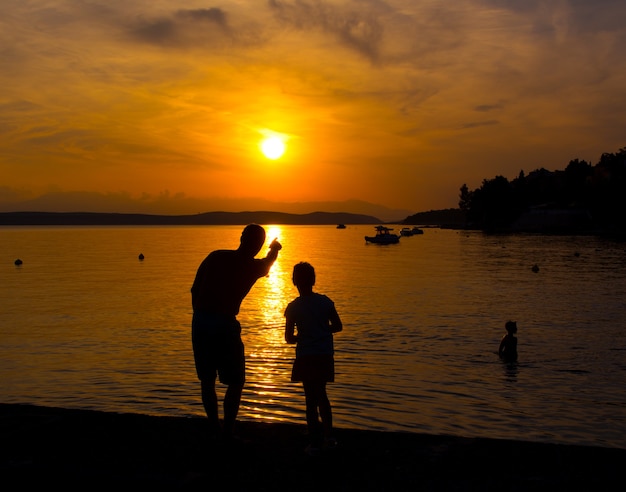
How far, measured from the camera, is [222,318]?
6965 millimetres

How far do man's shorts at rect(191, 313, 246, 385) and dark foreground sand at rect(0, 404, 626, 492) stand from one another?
0.80 m

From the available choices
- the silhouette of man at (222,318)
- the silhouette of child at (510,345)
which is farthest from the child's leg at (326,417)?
the silhouette of child at (510,345)

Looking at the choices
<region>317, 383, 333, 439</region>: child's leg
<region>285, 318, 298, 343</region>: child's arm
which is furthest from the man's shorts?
<region>317, 383, 333, 439</region>: child's leg

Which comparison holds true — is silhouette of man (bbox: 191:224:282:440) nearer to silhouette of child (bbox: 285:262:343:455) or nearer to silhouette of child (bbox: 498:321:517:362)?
silhouette of child (bbox: 285:262:343:455)

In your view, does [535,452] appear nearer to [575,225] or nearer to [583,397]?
[583,397]

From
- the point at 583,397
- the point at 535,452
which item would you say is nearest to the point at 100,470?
the point at 535,452

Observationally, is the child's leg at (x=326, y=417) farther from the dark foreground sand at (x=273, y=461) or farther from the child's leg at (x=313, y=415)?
the dark foreground sand at (x=273, y=461)

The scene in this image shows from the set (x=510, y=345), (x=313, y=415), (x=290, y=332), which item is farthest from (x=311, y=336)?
(x=510, y=345)

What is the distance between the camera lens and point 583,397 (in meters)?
15.1

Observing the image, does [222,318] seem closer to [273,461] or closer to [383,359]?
[273,461]

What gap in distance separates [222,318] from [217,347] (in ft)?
1.06

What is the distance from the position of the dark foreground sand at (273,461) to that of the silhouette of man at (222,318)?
667mm

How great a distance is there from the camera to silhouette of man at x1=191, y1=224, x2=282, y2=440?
6.94m

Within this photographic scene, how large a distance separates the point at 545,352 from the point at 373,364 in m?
6.34
